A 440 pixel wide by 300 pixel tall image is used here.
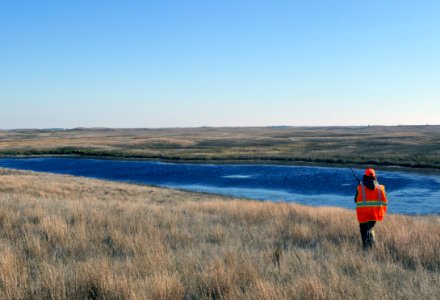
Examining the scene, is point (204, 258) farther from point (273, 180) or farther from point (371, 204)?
point (273, 180)

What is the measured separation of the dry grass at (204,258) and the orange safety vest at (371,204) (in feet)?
1.76

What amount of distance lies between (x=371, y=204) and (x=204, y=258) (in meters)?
3.19

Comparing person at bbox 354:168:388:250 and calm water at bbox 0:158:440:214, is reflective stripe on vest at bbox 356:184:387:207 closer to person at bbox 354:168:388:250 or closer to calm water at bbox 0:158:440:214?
person at bbox 354:168:388:250

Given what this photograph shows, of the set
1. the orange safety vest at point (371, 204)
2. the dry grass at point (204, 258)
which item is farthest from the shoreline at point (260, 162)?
the orange safety vest at point (371, 204)

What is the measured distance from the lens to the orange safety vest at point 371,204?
7.41 metres

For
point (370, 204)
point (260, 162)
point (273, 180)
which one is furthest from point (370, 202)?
point (260, 162)

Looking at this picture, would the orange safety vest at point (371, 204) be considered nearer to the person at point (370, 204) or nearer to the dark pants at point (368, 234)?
the person at point (370, 204)

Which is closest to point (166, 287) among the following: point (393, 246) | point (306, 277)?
point (306, 277)

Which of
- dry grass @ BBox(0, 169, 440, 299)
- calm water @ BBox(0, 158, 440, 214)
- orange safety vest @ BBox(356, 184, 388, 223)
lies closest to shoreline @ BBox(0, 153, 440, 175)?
calm water @ BBox(0, 158, 440, 214)

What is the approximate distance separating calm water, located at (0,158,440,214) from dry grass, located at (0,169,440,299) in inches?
621

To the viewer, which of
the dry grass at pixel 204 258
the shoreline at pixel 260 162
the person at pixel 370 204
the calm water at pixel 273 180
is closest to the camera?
the dry grass at pixel 204 258

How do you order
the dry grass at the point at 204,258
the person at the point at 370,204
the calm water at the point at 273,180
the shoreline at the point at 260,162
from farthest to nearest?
the shoreline at the point at 260,162, the calm water at the point at 273,180, the person at the point at 370,204, the dry grass at the point at 204,258

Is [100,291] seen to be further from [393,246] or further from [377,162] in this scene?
[377,162]

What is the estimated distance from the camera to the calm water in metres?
26.7
